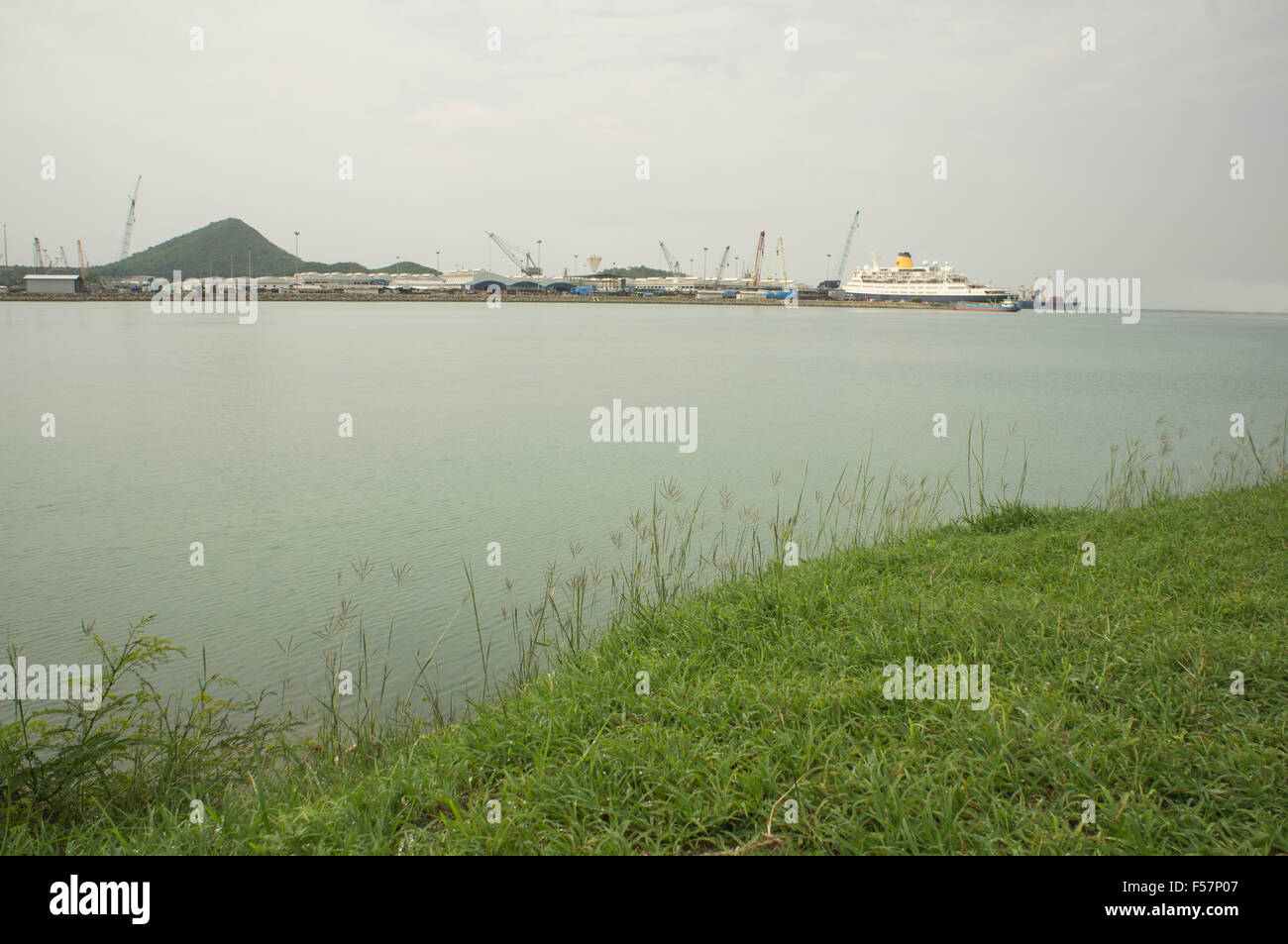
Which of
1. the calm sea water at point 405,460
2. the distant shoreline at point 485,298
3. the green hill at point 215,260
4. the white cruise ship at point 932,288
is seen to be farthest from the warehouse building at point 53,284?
the white cruise ship at point 932,288

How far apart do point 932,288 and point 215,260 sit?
15629 centimetres

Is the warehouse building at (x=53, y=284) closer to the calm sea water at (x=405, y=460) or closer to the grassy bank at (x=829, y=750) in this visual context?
the calm sea water at (x=405, y=460)

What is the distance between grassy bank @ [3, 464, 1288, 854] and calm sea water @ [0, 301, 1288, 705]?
1758mm

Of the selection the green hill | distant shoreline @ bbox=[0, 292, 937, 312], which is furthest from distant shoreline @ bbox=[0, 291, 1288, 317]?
the green hill

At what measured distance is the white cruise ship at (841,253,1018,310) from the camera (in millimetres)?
126875

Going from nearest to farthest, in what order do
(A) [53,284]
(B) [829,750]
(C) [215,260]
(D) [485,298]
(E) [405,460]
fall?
(B) [829,750] < (E) [405,460] < (A) [53,284] < (D) [485,298] < (C) [215,260]

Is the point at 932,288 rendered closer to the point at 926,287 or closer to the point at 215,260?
the point at 926,287

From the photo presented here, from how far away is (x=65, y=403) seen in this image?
1925 cm

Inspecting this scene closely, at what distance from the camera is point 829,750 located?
309cm

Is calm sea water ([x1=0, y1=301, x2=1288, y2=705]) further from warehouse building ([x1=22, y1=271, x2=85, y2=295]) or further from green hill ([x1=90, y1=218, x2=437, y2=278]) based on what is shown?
green hill ([x1=90, y1=218, x2=437, y2=278])

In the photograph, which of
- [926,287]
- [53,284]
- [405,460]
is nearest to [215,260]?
[53,284]

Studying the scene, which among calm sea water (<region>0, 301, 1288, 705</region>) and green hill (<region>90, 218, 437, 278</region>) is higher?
green hill (<region>90, 218, 437, 278</region>)
